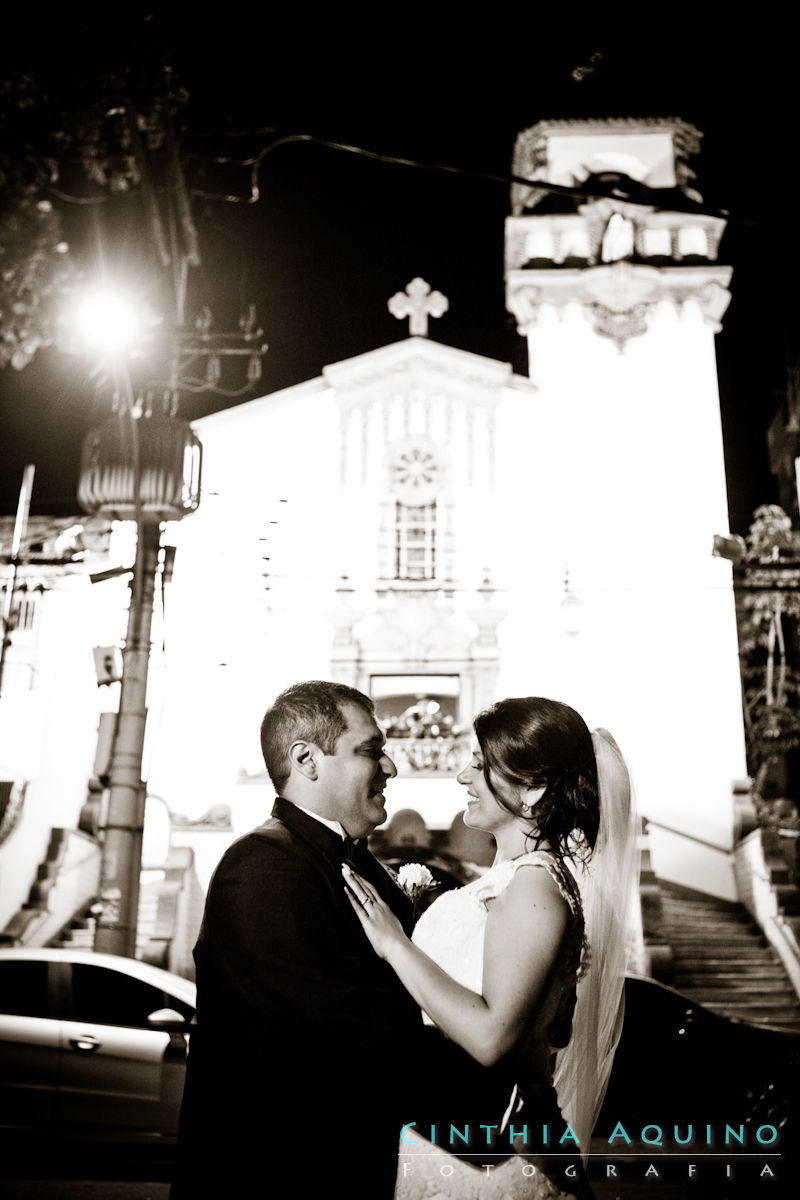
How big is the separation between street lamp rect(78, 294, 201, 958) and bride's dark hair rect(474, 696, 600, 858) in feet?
28.5

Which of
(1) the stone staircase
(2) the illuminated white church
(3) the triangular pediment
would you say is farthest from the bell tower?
(3) the triangular pediment

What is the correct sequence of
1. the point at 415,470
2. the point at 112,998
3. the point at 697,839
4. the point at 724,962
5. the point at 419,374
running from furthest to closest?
the point at 419,374, the point at 415,470, the point at 697,839, the point at 724,962, the point at 112,998

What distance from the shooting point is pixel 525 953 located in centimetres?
270

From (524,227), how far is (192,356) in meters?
12.1

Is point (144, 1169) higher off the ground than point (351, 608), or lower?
lower

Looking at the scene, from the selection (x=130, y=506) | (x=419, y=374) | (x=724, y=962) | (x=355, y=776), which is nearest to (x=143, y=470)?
(x=130, y=506)

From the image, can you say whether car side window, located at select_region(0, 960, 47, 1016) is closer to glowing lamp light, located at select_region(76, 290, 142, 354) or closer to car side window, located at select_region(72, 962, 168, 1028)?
car side window, located at select_region(72, 962, 168, 1028)

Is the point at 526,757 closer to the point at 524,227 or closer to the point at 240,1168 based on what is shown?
the point at 240,1168

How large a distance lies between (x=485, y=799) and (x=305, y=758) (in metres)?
0.67

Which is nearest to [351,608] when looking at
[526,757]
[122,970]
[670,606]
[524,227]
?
[670,606]

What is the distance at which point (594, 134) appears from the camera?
25.1 meters

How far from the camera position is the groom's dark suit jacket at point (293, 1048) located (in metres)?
2.41

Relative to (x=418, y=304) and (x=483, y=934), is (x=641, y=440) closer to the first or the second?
(x=418, y=304)

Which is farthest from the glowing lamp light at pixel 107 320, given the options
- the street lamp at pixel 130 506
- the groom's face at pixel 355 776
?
the groom's face at pixel 355 776
